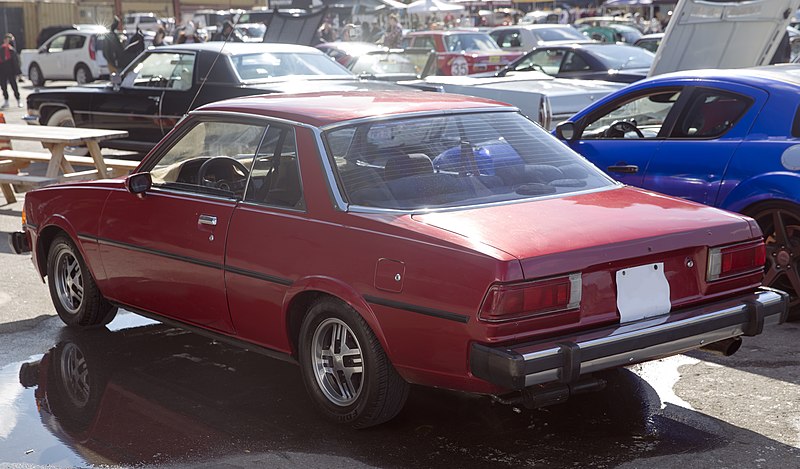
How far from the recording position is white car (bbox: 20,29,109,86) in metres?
33.0

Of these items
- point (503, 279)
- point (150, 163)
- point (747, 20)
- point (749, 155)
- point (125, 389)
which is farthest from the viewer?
point (747, 20)

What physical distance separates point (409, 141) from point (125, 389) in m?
1.97

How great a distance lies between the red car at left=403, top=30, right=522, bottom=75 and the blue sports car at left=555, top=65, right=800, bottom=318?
44.7 feet

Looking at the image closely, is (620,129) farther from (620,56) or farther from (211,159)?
(620,56)

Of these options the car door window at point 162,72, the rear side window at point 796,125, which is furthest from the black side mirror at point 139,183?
the car door window at point 162,72

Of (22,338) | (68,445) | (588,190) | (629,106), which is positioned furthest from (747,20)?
(68,445)

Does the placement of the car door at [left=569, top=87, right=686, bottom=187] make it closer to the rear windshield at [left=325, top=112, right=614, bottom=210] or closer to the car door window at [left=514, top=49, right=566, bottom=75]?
the rear windshield at [left=325, top=112, right=614, bottom=210]

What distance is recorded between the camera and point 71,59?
33469 millimetres

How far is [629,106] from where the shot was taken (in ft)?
27.5

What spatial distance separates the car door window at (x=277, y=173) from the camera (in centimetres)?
520

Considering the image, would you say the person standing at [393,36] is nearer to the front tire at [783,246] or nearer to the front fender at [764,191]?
the front fender at [764,191]

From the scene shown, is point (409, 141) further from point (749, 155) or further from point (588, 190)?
point (749, 155)

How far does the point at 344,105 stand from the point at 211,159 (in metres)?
0.87

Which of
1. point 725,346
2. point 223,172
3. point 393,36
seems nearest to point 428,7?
point 393,36
